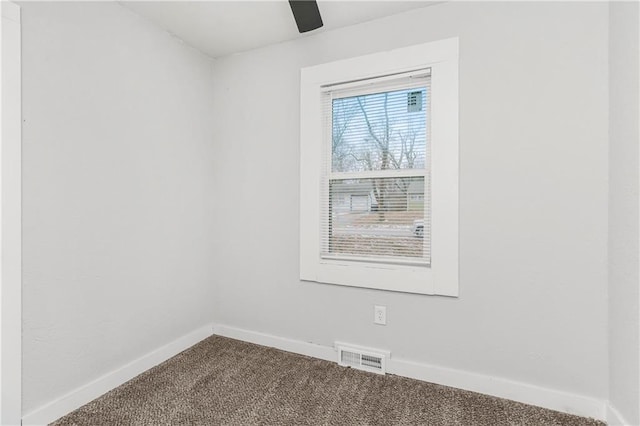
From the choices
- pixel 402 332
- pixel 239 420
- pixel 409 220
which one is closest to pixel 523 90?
pixel 409 220

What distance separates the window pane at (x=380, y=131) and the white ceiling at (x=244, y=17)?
51cm

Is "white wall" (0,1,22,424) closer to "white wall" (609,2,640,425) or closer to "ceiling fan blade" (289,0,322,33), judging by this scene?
"ceiling fan blade" (289,0,322,33)

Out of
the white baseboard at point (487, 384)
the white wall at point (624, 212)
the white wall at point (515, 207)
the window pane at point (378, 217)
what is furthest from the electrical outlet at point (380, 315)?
the white wall at point (624, 212)

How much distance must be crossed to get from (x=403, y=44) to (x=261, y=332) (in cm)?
234

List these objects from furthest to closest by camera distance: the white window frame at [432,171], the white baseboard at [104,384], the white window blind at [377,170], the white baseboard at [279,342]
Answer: the white baseboard at [279,342]
the white window blind at [377,170]
the white window frame at [432,171]
the white baseboard at [104,384]

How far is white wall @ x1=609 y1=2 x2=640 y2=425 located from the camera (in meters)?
1.41

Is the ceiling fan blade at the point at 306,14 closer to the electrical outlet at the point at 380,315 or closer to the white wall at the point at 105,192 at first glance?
the white wall at the point at 105,192

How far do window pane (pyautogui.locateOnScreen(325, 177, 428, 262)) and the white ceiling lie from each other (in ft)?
3.59

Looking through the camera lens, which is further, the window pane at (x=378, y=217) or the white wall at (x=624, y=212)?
the window pane at (x=378, y=217)

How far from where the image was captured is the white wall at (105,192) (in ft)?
5.19

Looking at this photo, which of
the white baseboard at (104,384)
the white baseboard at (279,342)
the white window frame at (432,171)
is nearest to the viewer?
the white baseboard at (104,384)

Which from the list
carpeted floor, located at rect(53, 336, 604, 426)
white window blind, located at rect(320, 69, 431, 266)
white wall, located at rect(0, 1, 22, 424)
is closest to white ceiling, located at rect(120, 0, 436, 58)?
white window blind, located at rect(320, 69, 431, 266)

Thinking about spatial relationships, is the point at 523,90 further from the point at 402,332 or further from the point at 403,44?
the point at 402,332

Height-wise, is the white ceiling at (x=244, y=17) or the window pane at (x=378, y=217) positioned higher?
the white ceiling at (x=244, y=17)
